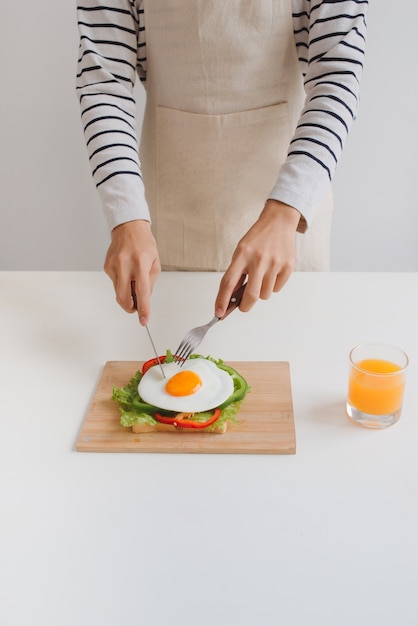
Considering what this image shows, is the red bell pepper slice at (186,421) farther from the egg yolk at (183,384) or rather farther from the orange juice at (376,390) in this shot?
the orange juice at (376,390)

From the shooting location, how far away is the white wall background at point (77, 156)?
2.19m

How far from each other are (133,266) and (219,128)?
471mm

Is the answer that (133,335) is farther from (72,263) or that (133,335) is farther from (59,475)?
(72,263)

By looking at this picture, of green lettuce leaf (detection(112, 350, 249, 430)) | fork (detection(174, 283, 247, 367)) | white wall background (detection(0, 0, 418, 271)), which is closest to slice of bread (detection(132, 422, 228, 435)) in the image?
green lettuce leaf (detection(112, 350, 249, 430))

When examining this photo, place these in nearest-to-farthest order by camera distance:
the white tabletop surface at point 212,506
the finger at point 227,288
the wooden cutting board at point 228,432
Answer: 1. the white tabletop surface at point 212,506
2. the wooden cutting board at point 228,432
3. the finger at point 227,288

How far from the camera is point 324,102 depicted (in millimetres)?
1262

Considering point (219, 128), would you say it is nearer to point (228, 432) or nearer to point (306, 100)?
point (306, 100)

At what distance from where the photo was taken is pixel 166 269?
165 cm

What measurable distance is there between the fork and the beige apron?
0.41 meters

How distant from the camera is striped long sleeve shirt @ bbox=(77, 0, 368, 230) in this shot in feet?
4.03

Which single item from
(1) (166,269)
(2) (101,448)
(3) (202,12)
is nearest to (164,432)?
(2) (101,448)

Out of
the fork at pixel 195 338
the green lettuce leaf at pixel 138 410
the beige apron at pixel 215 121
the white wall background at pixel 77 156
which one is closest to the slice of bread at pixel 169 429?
the green lettuce leaf at pixel 138 410

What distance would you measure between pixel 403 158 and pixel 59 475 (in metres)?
1.83

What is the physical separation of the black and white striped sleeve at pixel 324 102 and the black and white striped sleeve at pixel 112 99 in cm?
28
